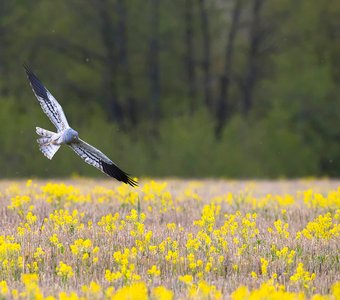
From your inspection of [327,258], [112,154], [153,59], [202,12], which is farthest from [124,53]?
[327,258]

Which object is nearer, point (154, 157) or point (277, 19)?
point (154, 157)

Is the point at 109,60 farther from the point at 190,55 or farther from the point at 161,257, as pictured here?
the point at 161,257

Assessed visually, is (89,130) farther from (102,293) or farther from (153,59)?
(102,293)

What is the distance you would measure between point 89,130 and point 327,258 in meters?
25.4

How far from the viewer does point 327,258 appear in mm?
9781

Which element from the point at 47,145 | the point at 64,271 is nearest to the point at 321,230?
the point at 64,271

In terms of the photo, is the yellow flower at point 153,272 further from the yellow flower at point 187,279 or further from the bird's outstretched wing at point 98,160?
the bird's outstretched wing at point 98,160

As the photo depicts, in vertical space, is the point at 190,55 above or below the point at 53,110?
above

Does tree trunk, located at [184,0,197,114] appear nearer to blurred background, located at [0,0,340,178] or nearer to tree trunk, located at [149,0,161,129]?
blurred background, located at [0,0,340,178]

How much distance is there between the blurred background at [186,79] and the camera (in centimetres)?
3400

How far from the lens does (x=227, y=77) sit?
39188 millimetres

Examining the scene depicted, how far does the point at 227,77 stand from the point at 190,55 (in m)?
1.94

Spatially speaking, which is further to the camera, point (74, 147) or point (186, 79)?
point (186, 79)

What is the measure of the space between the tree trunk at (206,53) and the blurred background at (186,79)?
7 centimetres
